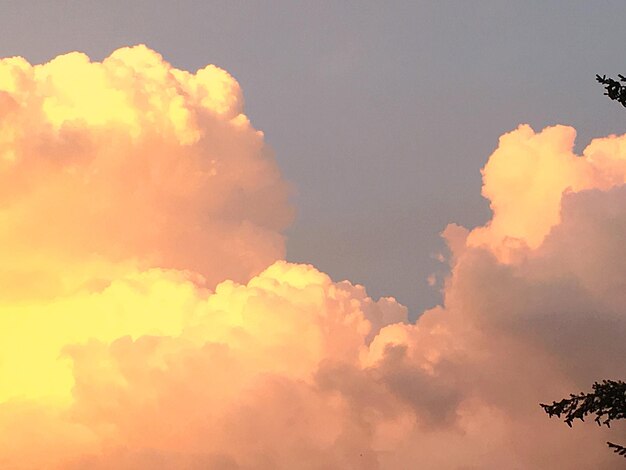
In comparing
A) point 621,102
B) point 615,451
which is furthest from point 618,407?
point 621,102

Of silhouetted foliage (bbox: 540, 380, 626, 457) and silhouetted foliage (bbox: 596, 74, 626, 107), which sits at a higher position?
silhouetted foliage (bbox: 596, 74, 626, 107)

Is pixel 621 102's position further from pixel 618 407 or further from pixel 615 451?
pixel 615 451

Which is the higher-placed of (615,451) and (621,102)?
(621,102)

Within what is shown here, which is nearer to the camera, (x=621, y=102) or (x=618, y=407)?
(x=618, y=407)

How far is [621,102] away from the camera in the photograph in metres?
23.3

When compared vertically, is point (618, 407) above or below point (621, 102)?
below

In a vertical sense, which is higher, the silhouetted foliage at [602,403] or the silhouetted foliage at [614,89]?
the silhouetted foliage at [614,89]

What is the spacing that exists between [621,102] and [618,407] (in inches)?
403

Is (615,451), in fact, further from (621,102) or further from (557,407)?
(621,102)

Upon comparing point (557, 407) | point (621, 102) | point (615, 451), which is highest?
point (621, 102)

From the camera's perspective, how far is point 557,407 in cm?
2248

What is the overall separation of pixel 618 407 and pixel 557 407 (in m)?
1.87

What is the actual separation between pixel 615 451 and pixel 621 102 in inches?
462

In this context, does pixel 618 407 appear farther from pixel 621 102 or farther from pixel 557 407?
pixel 621 102
